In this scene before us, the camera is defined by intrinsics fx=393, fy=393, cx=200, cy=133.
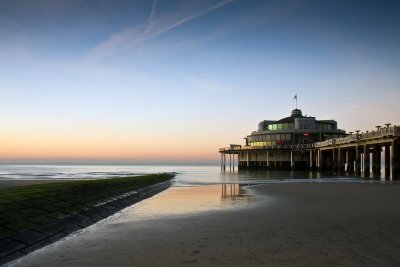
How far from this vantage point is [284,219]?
15.7m

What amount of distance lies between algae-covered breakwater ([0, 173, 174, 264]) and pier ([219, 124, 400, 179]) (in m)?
34.8

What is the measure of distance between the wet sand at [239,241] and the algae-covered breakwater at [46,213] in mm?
664

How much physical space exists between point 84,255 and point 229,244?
13.0 ft

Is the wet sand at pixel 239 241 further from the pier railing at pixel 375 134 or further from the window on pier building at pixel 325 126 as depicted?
the window on pier building at pixel 325 126

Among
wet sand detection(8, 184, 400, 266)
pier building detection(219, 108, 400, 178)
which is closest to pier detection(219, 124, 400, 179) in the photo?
pier building detection(219, 108, 400, 178)

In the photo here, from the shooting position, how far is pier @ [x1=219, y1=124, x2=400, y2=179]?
47.3m

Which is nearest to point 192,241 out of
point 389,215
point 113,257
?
point 113,257

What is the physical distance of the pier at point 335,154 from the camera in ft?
155

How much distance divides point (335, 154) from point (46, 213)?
219 ft

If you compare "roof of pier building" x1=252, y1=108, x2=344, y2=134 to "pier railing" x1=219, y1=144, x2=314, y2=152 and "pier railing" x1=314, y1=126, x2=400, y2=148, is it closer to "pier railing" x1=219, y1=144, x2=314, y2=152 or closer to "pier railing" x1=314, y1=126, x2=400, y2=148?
"pier railing" x1=219, y1=144, x2=314, y2=152

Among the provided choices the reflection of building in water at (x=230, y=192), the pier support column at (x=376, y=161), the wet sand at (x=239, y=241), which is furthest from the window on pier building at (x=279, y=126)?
the wet sand at (x=239, y=241)

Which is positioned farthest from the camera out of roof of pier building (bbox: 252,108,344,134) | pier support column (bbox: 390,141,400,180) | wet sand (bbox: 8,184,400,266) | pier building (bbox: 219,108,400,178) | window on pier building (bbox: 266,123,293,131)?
window on pier building (bbox: 266,123,293,131)

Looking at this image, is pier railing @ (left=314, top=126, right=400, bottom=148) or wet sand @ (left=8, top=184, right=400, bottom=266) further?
pier railing @ (left=314, top=126, right=400, bottom=148)

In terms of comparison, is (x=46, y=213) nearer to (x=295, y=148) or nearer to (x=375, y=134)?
(x=375, y=134)
